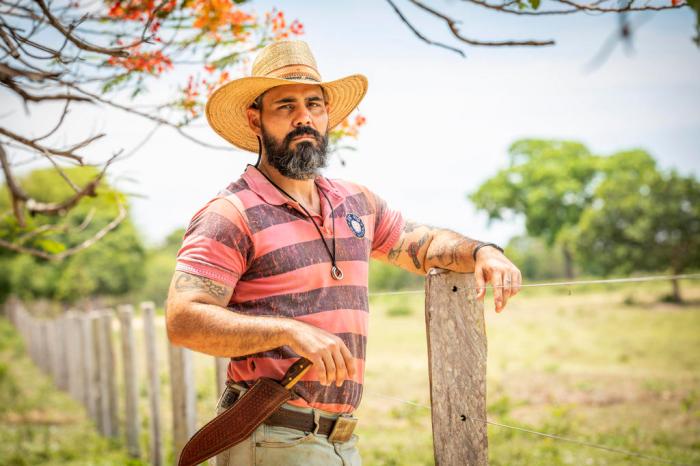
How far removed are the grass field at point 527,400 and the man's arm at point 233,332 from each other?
3.31 feet

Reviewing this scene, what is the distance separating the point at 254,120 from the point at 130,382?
5.04 meters

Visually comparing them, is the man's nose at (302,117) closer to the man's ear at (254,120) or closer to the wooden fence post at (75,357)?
the man's ear at (254,120)

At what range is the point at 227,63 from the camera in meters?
4.19

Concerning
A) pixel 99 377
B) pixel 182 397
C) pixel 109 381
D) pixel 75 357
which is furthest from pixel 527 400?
pixel 75 357

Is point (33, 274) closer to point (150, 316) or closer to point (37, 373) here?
point (37, 373)

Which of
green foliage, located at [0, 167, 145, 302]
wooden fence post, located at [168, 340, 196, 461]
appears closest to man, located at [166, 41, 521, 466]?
wooden fence post, located at [168, 340, 196, 461]

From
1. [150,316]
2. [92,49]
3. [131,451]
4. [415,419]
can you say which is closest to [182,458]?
[92,49]

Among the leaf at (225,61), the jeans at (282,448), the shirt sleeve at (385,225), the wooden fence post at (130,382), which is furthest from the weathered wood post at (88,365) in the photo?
the jeans at (282,448)

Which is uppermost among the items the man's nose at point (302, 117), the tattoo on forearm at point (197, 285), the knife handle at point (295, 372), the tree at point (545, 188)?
the tree at point (545, 188)

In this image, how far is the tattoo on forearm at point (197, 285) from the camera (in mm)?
2179

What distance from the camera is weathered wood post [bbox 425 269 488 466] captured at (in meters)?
2.36

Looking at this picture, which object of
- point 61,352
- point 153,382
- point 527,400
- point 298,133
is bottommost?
point 527,400

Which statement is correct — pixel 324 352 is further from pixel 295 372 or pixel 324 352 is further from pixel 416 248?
pixel 416 248

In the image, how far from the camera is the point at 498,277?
229 centimetres
